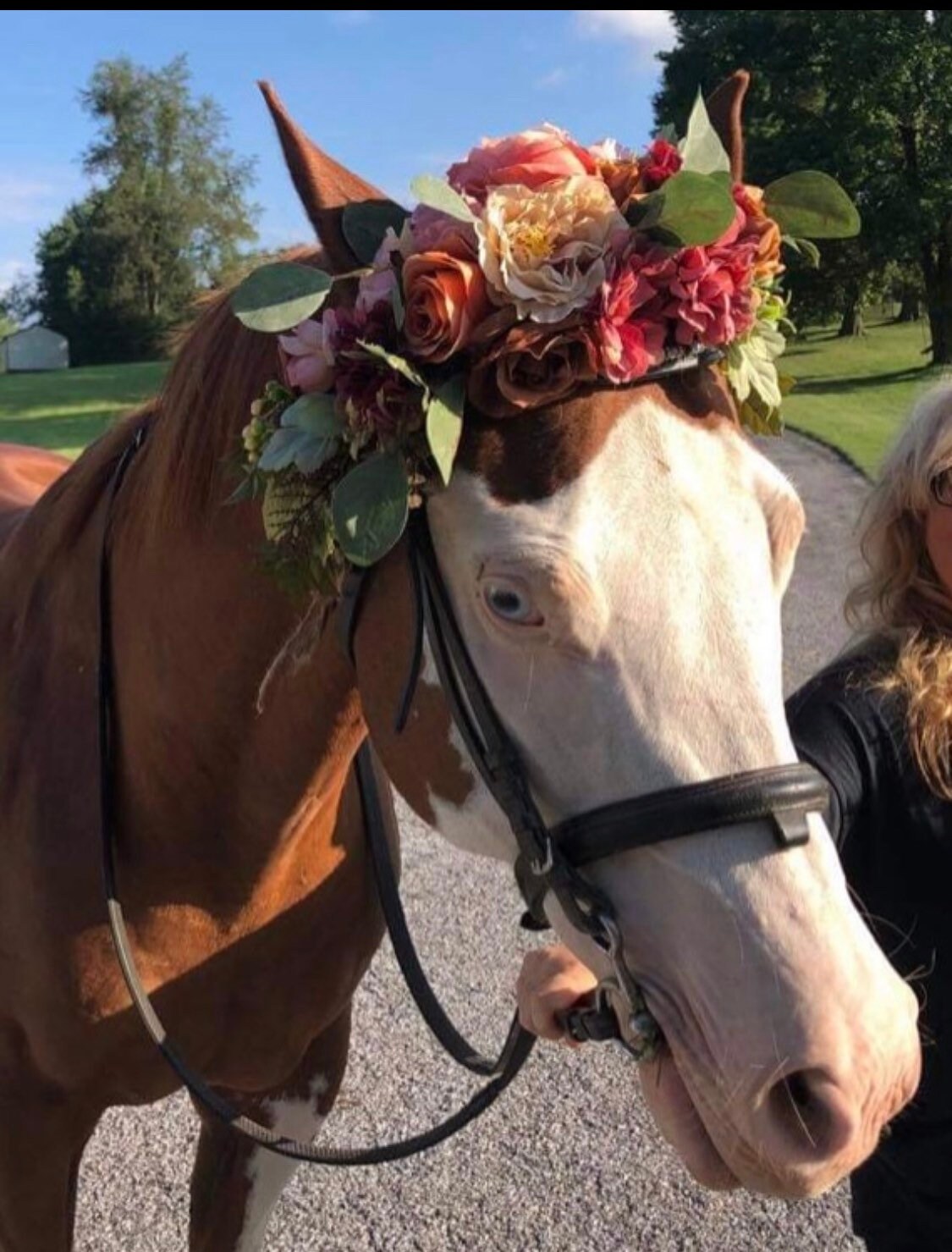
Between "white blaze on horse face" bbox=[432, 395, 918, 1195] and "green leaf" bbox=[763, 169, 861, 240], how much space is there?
1.42ft

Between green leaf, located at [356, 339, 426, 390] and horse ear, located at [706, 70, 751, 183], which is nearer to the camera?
green leaf, located at [356, 339, 426, 390]

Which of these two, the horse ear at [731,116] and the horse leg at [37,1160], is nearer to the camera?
the horse ear at [731,116]

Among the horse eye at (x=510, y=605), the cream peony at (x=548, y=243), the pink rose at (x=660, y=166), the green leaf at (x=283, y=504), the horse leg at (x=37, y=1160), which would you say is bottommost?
the horse leg at (x=37, y=1160)

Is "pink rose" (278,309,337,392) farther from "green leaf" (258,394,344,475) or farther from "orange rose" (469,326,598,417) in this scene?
"orange rose" (469,326,598,417)

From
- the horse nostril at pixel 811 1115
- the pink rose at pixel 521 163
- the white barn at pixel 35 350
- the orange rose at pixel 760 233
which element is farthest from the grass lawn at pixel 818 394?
the white barn at pixel 35 350

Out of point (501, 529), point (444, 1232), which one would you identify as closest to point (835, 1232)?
point (444, 1232)

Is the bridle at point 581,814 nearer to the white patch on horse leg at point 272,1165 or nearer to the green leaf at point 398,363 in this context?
the green leaf at point 398,363

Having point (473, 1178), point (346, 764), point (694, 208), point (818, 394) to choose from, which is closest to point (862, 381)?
point (818, 394)

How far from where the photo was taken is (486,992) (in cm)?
397

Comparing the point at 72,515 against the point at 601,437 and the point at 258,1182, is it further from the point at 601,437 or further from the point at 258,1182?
the point at 258,1182

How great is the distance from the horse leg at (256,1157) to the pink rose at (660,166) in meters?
1.88

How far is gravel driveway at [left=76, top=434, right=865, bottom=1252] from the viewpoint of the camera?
2.93m

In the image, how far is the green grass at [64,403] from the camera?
21.0m

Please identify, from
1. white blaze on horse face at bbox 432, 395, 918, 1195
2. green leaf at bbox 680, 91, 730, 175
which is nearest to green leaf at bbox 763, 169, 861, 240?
green leaf at bbox 680, 91, 730, 175
